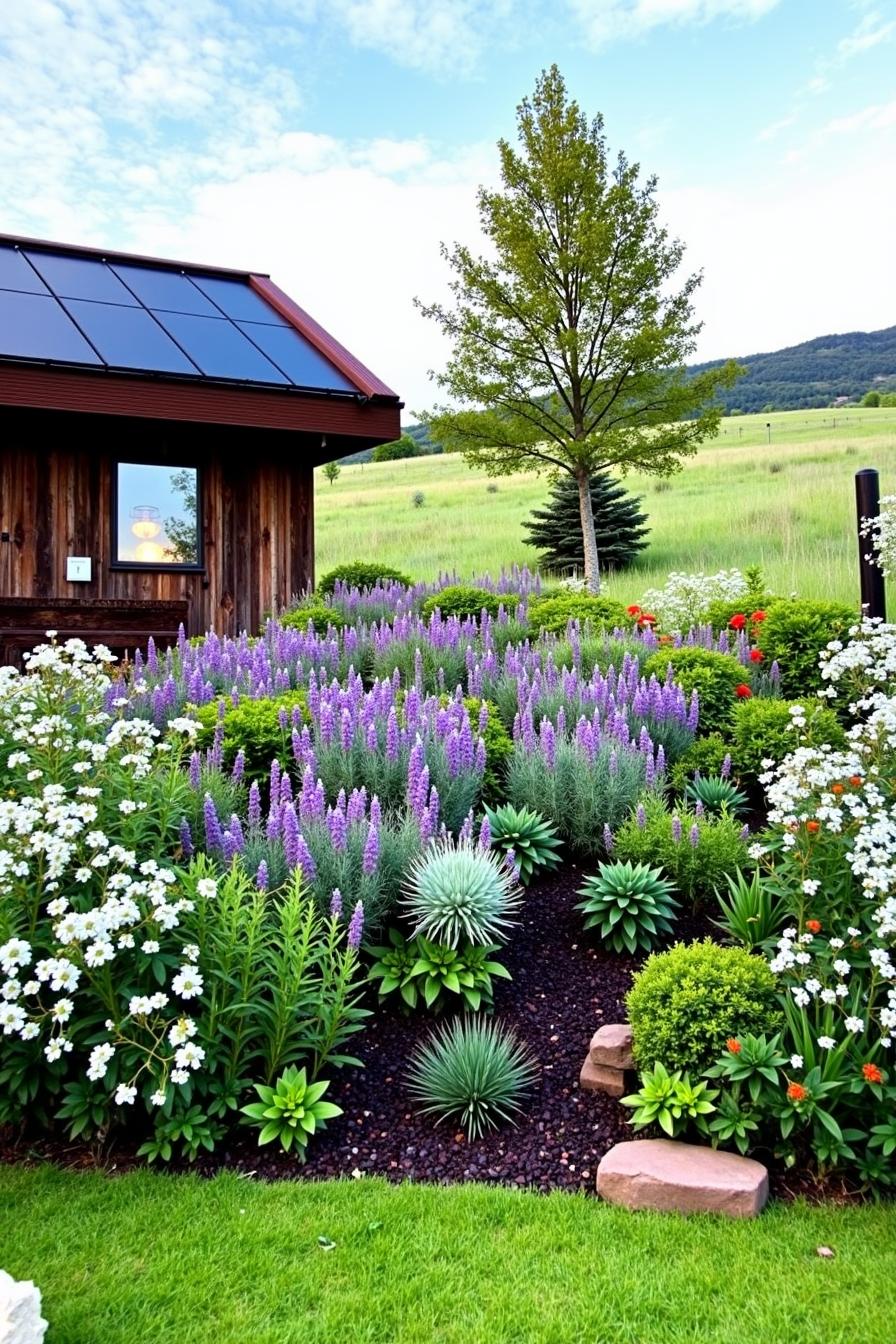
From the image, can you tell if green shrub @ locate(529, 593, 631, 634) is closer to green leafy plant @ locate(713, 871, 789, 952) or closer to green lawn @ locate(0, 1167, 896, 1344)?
green leafy plant @ locate(713, 871, 789, 952)

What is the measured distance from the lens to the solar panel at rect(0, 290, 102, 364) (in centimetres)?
774

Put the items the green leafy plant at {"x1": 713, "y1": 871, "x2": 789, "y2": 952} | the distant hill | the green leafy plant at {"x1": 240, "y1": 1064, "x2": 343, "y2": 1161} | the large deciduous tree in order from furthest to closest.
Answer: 1. the distant hill
2. the large deciduous tree
3. the green leafy plant at {"x1": 713, "y1": 871, "x2": 789, "y2": 952}
4. the green leafy plant at {"x1": 240, "y1": 1064, "x2": 343, "y2": 1161}

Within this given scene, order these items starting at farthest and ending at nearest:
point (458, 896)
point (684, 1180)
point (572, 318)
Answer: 1. point (572, 318)
2. point (458, 896)
3. point (684, 1180)

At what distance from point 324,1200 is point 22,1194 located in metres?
0.87

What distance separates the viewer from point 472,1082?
288cm

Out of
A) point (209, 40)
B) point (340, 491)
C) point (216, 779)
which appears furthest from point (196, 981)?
point (340, 491)

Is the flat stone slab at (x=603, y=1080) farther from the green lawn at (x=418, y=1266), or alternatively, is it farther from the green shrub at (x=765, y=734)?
the green shrub at (x=765, y=734)

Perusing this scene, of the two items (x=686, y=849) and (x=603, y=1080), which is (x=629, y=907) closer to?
(x=686, y=849)

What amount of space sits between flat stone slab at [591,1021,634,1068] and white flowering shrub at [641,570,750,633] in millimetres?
6069

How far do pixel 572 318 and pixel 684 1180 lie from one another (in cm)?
1548

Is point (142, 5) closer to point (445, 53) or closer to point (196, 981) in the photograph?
point (445, 53)

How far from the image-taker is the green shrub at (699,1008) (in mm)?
2787

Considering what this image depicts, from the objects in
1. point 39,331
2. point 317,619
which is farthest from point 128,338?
point 317,619

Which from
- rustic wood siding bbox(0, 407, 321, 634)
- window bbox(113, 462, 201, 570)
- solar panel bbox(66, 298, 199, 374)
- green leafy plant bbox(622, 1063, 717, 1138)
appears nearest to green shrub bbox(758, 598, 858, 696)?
green leafy plant bbox(622, 1063, 717, 1138)
